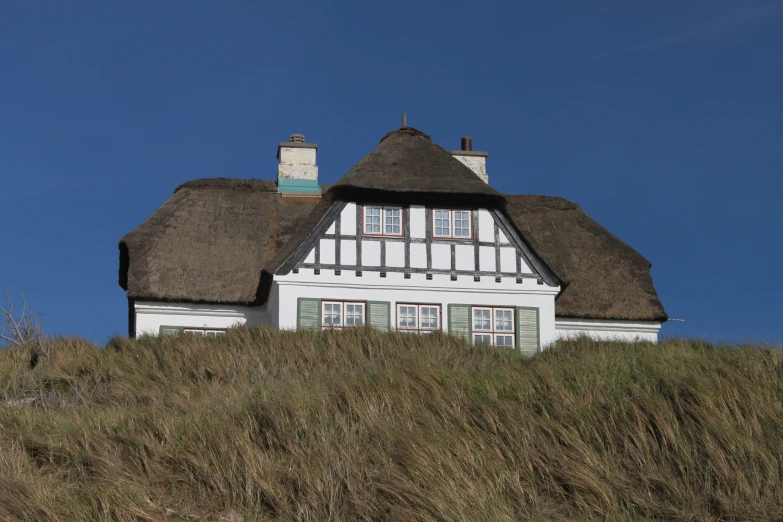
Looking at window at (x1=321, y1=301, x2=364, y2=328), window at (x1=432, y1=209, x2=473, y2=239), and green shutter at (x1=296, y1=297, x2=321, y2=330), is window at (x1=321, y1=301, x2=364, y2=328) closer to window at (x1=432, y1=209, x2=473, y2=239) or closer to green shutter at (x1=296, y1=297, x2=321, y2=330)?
green shutter at (x1=296, y1=297, x2=321, y2=330)

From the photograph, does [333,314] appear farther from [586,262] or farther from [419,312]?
[586,262]

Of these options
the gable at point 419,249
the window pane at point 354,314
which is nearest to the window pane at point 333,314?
the window pane at point 354,314

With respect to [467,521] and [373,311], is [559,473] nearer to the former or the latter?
[467,521]

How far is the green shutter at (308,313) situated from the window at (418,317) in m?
1.75

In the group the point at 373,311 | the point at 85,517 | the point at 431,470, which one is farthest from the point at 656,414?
the point at 373,311

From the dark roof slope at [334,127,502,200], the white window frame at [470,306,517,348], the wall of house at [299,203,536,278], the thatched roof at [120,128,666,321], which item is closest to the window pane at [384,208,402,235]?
the wall of house at [299,203,536,278]

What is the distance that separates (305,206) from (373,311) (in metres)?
5.00

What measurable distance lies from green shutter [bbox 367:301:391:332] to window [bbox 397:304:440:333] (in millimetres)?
258

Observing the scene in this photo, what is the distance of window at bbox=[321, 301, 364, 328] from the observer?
21.6m

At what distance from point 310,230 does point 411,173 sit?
107 inches

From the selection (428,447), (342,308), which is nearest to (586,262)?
(342,308)

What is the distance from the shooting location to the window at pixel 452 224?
2255cm

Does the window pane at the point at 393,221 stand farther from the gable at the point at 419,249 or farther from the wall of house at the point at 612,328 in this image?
the wall of house at the point at 612,328

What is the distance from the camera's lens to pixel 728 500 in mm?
9945
